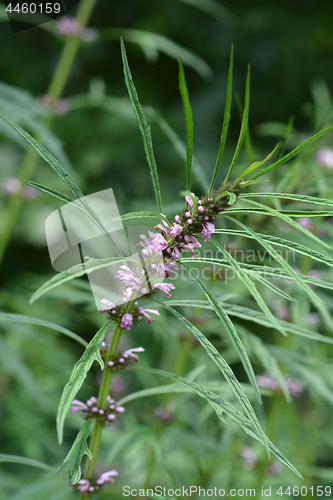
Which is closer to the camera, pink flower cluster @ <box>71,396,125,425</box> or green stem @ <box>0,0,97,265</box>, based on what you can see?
pink flower cluster @ <box>71,396,125,425</box>

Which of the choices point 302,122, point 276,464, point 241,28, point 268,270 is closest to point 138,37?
point 268,270

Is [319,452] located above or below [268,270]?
below

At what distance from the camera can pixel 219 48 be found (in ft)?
7.64

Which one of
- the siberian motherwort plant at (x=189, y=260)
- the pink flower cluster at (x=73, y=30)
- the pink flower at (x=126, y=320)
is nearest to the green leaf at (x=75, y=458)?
the siberian motherwort plant at (x=189, y=260)

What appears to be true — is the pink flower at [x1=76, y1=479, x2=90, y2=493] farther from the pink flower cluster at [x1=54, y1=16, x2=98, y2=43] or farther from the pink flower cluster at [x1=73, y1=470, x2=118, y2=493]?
the pink flower cluster at [x1=54, y1=16, x2=98, y2=43]

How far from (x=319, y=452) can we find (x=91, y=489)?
1.26m

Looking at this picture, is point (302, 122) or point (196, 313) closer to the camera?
point (196, 313)

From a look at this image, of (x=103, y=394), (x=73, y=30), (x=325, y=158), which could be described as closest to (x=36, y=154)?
(x=73, y=30)

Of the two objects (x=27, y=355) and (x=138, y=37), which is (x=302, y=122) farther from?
(x=27, y=355)

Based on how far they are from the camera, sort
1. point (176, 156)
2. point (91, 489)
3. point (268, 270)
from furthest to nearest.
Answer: point (176, 156) < point (91, 489) < point (268, 270)

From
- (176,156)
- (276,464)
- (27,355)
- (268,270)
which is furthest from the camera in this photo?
(176,156)

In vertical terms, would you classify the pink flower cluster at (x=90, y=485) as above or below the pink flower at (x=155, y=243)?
below

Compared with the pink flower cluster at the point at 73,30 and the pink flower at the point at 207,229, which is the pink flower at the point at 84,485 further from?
the pink flower cluster at the point at 73,30

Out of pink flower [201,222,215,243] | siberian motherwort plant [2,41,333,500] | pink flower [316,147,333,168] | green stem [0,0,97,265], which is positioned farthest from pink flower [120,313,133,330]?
green stem [0,0,97,265]
